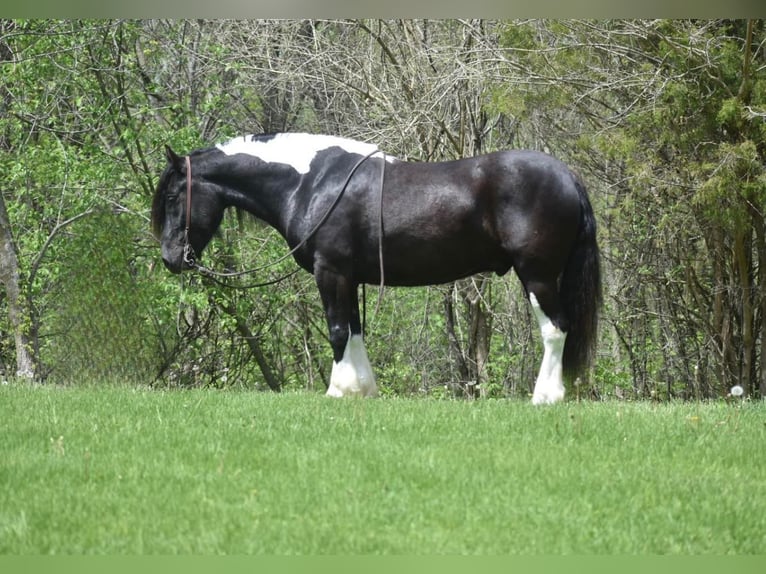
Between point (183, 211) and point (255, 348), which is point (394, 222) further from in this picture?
point (255, 348)

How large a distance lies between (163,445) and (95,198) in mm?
7060

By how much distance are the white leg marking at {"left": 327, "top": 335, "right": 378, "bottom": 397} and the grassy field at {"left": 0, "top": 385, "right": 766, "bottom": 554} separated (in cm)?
65

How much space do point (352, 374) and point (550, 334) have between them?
5.56ft

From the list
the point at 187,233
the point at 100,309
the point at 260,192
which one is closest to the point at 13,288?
the point at 100,309

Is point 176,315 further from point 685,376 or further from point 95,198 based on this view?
point 685,376

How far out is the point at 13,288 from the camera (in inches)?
472

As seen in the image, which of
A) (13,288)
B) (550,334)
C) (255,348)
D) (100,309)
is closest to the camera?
(550,334)

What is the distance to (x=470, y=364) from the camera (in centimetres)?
1444

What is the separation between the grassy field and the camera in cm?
483

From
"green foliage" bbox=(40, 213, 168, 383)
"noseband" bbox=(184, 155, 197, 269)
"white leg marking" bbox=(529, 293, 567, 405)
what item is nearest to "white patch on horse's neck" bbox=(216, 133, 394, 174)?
"noseband" bbox=(184, 155, 197, 269)

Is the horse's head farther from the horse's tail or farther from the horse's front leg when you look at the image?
the horse's tail

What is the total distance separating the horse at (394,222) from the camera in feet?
26.9

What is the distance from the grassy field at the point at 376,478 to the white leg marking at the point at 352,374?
646 millimetres

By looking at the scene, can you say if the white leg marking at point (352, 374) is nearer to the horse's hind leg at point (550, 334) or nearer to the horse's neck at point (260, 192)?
the horse's neck at point (260, 192)
